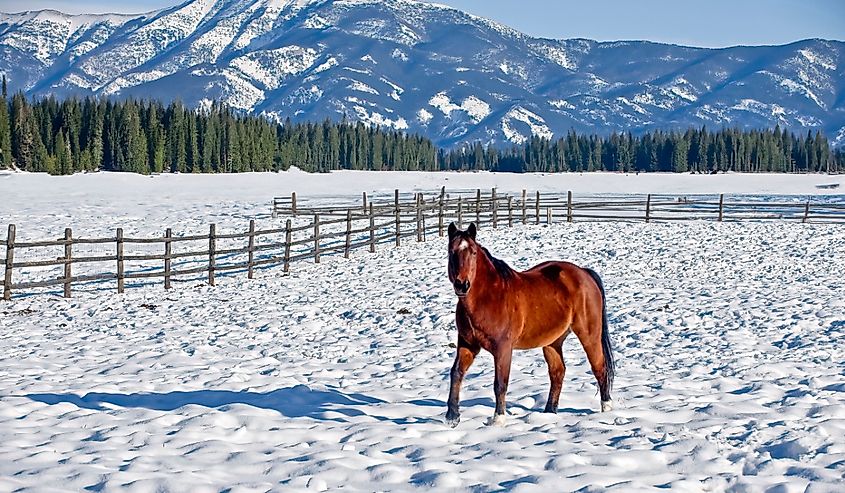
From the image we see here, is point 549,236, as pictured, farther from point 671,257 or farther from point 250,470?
point 250,470

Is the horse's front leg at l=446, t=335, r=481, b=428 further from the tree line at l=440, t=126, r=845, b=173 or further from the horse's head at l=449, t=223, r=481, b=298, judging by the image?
the tree line at l=440, t=126, r=845, b=173

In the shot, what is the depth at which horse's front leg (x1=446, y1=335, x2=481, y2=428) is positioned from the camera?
6824mm

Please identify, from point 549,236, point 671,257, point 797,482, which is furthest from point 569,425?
point 549,236

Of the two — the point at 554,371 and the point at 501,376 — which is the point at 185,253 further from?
the point at 501,376

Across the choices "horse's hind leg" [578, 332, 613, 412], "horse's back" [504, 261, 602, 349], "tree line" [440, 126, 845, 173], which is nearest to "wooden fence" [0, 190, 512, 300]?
"horse's back" [504, 261, 602, 349]

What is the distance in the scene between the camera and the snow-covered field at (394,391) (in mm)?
5641

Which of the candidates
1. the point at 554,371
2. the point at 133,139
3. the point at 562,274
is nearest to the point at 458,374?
the point at 554,371

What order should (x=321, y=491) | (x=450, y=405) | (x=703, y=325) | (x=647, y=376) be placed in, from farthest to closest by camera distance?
(x=703, y=325)
(x=647, y=376)
(x=450, y=405)
(x=321, y=491)

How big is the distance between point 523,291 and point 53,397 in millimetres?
4261

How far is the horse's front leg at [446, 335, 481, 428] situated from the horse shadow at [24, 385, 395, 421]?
644 millimetres

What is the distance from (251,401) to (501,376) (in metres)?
2.31

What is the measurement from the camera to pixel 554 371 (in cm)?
736

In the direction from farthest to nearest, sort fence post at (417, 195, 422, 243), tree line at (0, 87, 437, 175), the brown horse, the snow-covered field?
tree line at (0, 87, 437, 175)
fence post at (417, 195, 422, 243)
the brown horse
the snow-covered field

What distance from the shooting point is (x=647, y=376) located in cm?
907
